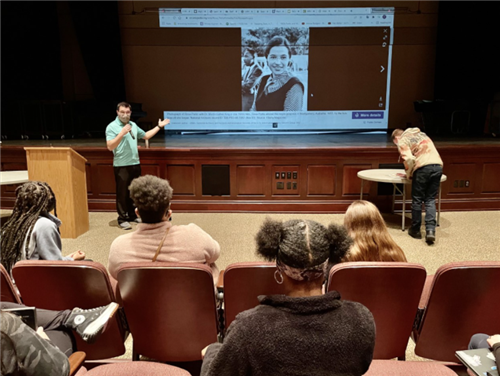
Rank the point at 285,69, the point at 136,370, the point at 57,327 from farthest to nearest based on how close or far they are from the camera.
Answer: the point at 285,69 < the point at 57,327 < the point at 136,370

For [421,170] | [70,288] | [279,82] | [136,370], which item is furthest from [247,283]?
[279,82]

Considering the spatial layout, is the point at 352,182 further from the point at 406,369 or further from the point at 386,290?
the point at 406,369

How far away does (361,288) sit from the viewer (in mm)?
1562

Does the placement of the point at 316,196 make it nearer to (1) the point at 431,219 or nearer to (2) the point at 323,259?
(1) the point at 431,219

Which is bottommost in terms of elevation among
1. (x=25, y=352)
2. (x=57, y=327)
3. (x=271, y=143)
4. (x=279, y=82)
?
(x=57, y=327)

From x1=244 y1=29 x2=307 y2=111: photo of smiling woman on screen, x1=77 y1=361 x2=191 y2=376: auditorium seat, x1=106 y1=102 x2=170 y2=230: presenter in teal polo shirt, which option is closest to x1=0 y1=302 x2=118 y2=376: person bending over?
x1=77 y1=361 x2=191 y2=376: auditorium seat

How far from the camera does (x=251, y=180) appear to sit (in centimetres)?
529

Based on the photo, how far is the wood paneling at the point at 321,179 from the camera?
5.24 metres

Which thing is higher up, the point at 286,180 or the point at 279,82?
the point at 279,82

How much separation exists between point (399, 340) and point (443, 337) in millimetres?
178

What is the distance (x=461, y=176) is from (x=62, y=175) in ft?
15.8

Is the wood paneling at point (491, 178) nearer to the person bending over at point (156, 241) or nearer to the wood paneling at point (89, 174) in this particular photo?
the person bending over at point (156, 241)

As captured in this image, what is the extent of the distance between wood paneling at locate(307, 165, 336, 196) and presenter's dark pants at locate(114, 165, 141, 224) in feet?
7.10

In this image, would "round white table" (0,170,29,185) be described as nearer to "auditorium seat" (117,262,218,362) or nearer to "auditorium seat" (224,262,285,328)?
"auditorium seat" (117,262,218,362)
